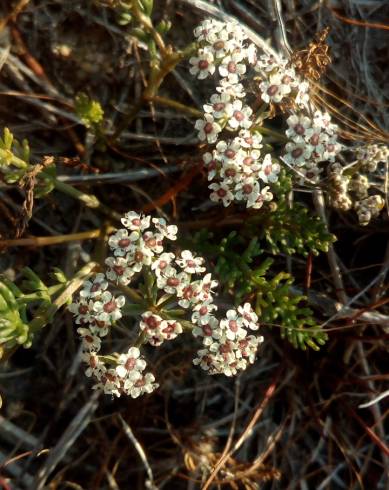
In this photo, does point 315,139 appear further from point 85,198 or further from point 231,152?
point 85,198

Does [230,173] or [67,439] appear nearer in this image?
[230,173]

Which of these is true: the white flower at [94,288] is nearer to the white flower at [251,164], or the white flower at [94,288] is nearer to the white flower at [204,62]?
the white flower at [251,164]

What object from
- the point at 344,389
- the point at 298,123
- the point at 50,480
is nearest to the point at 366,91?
the point at 298,123

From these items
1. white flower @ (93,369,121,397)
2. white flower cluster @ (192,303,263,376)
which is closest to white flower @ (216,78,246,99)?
white flower cluster @ (192,303,263,376)

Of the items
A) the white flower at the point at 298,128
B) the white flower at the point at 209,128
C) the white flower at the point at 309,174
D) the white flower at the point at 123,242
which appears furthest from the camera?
the white flower at the point at 309,174

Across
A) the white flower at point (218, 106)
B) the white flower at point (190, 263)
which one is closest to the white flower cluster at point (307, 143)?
the white flower at point (218, 106)

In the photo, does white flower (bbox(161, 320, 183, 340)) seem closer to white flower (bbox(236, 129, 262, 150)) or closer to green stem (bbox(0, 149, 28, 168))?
white flower (bbox(236, 129, 262, 150))

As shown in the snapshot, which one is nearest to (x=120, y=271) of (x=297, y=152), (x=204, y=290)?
(x=204, y=290)
